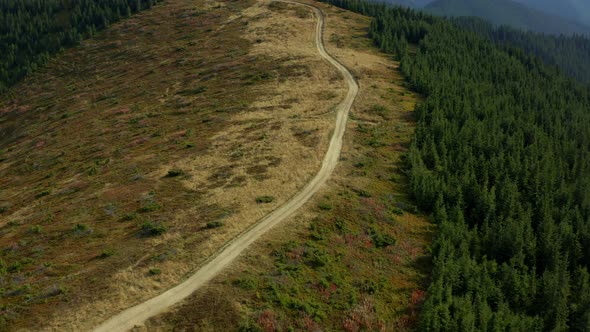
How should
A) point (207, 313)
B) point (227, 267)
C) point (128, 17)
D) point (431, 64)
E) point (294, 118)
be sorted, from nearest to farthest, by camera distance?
1. point (207, 313)
2. point (227, 267)
3. point (294, 118)
4. point (431, 64)
5. point (128, 17)

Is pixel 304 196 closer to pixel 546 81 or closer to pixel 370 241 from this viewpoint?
pixel 370 241

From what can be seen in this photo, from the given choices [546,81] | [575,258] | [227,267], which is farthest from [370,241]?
[546,81]

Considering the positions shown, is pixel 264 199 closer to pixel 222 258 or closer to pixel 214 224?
pixel 214 224

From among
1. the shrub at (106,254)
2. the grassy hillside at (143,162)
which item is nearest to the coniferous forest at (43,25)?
the grassy hillside at (143,162)

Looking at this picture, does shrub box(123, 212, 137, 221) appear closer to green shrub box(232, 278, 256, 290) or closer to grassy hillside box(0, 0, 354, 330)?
grassy hillside box(0, 0, 354, 330)

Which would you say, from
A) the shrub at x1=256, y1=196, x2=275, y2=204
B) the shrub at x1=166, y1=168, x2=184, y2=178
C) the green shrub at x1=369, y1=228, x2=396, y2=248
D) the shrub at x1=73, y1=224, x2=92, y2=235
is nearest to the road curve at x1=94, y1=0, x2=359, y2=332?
the shrub at x1=256, y1=196, x2=275, y2=204

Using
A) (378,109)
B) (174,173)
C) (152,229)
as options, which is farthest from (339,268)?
(378,109)
